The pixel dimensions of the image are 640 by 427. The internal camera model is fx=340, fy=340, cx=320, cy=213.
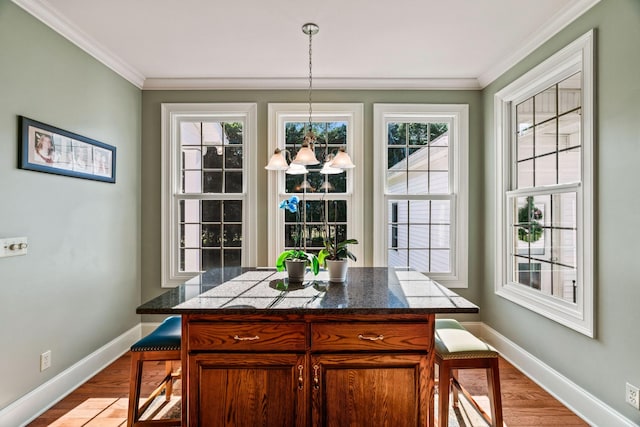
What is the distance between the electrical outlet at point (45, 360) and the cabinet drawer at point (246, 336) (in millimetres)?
1443

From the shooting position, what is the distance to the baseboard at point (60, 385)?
80.9 inches

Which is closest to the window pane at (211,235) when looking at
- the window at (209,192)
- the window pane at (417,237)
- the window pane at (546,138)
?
the window at (209,192)

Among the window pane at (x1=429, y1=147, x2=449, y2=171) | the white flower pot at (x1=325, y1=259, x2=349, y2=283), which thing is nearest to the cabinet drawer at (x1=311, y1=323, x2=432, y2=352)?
the white flower pot at (x1=325, y1=259, x2=349, y2=283)

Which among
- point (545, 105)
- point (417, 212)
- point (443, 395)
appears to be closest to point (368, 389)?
point (443, 395)

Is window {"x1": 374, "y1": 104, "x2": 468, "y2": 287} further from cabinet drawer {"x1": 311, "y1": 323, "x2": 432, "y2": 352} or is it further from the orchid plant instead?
cabinet drawer {"x1": 311, "y1": 323, "x2": 432, "y2": 352}

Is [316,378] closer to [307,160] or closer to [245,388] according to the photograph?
[245,388]

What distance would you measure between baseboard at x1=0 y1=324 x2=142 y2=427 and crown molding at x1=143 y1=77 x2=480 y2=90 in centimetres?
250

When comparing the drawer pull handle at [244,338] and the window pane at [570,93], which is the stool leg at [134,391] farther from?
the window pane at [570,93]

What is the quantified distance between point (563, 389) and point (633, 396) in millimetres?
549

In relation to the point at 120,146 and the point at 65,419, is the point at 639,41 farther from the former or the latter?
the point at 65,419

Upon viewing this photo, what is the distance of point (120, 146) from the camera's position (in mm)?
3174

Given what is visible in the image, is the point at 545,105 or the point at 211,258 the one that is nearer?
the point at 545,105

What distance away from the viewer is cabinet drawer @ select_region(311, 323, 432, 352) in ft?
5.25

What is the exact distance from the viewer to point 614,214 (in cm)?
200
